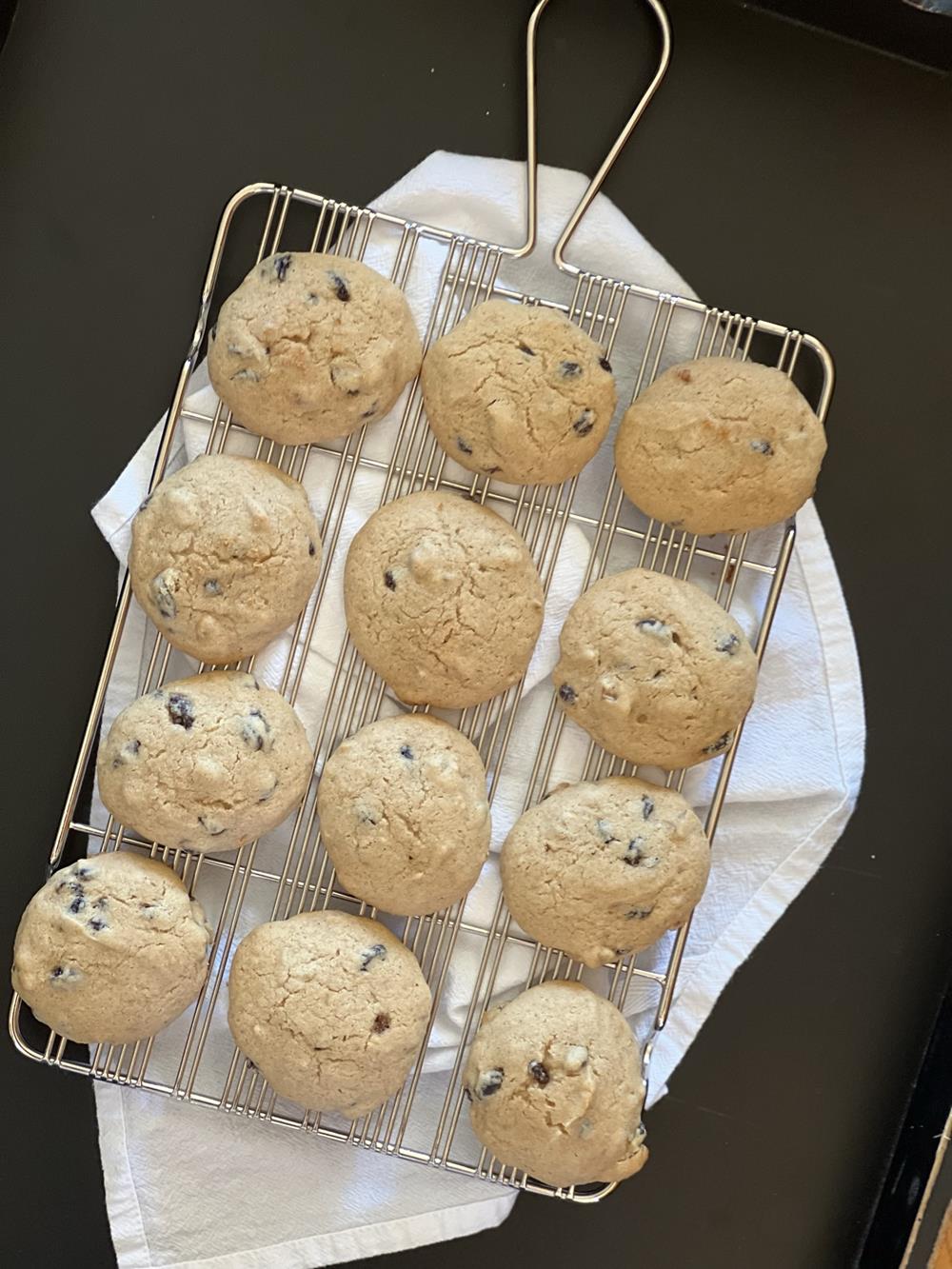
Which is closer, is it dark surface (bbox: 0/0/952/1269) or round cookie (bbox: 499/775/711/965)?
round cookie (bbox: 499/775/711/965)

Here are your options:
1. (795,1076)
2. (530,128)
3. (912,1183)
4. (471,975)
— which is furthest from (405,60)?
(912,1183)

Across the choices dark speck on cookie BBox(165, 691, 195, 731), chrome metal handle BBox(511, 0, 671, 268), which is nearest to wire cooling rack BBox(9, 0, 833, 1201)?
chrome metal handle BBox(511, 0, 671, 268)

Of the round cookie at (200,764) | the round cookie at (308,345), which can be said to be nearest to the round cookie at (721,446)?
the round cookie at (308,345)

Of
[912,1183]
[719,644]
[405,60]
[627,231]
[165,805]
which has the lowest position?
[912,1183]

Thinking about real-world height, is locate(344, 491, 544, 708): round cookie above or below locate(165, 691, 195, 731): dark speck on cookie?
above

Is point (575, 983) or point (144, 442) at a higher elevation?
point (144, 442)

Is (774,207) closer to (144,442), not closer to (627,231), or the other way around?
(627,231)

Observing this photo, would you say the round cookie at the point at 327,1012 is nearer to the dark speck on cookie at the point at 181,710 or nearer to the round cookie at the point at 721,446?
the dark speck on cookie at the point at 181,710

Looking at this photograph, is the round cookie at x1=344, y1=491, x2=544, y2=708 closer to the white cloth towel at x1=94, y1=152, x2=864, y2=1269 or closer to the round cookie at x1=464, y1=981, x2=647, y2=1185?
the white cloth towel at x1=94, y1=152, x2=864, y2=1269
